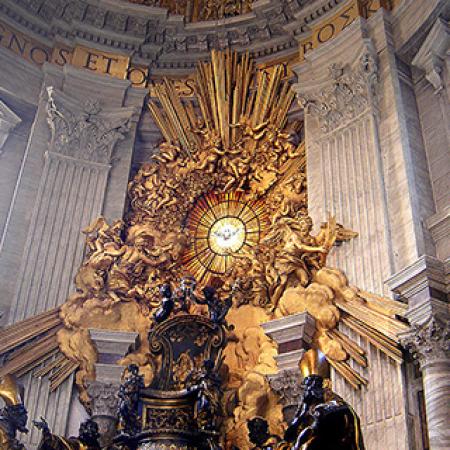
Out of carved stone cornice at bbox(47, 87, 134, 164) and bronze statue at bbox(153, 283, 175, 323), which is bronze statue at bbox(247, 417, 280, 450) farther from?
carved stone cornice at bbox(47, 87, 134, 164)

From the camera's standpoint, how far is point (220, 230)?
10805 millimetres

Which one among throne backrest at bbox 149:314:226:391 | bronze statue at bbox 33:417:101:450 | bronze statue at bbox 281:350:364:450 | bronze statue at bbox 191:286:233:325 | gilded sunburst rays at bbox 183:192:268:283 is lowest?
bronze statue at bbox 281:350:364:450

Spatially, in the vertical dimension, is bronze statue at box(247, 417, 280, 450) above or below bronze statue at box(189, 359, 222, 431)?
below

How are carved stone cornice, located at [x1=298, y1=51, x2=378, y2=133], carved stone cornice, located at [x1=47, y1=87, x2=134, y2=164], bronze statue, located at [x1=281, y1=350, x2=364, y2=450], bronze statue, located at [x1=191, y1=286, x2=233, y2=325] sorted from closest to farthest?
bronze statue, located at [x1=281, y1=350, x2=364, y2=450]
bronze statue, located at [x1=191, y1=286, x2=233, y2=325]
carved stone cornice, located at [x1=298, y1=51, x2=378, y2=133]
carved stone cornice, located at [x1=47, y1=87, x2=134, y2=164]

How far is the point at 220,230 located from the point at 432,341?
4.58 metres

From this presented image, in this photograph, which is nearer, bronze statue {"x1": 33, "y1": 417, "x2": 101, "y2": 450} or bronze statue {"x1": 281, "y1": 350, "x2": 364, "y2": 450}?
bronze statue {"x1": 281, "y1": 350, "x2": 364, "y2": 450}

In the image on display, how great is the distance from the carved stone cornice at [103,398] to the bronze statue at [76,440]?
76 cm

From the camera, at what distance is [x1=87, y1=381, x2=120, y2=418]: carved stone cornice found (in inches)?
340

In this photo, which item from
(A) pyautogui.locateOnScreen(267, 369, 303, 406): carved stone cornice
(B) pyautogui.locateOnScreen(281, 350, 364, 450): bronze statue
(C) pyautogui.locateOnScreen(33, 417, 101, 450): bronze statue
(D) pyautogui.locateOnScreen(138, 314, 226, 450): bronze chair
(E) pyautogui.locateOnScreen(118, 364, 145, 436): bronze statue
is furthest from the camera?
(A) pyautogui.locateOnScreen(267, 369, 303, 406): carved stone cornice

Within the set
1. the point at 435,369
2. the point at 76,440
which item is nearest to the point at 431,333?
the point at 435,369

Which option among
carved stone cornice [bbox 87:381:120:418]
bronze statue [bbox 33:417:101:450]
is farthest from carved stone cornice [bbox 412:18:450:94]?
bronze statue [bbox 33:417:101:450]

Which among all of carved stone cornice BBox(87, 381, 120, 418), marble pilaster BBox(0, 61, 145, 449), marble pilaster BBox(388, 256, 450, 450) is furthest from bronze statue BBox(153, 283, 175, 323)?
marble pilaster BBox(388, 256, 450, 450)

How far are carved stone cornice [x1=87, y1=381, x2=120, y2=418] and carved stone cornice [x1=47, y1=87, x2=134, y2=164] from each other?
142 inches

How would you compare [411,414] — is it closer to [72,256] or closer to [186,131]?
[72,256]
